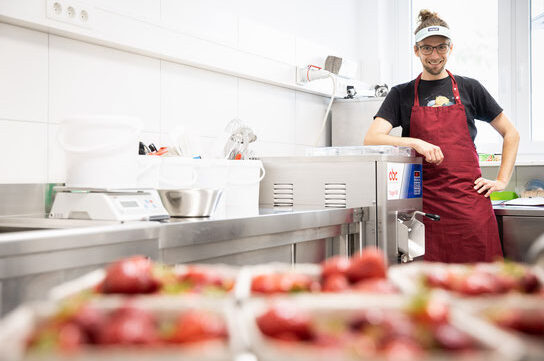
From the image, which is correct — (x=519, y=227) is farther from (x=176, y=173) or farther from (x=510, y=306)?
(x=510, y=306)

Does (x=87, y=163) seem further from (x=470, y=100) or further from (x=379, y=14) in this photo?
(x=379, y=14)

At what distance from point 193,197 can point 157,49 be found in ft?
2.58

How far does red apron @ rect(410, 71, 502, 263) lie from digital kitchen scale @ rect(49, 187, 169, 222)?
150cm

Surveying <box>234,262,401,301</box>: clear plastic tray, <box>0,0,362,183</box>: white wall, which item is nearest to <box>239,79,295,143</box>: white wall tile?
<box>0,0,362,183</box>: white wall

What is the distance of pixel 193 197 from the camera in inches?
71.0

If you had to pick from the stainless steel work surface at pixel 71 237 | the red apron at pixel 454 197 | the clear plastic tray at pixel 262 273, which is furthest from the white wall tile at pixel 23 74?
the red apron at pixel 454 197

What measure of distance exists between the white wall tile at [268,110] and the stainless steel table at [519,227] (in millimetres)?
1177

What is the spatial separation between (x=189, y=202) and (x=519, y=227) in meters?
1.97

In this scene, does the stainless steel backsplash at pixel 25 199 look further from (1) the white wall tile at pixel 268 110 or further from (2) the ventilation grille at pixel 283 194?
(1) the white wall tile at pixel 268 110

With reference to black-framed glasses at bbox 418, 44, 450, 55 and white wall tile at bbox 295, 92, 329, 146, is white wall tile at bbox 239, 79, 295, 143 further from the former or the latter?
black-framed glasses at bbox 418, 44, 450, 55

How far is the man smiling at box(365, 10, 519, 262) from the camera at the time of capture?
2707 millimetres

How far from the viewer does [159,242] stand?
59.2 inches

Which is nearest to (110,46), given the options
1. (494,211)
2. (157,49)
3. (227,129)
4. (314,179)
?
(157,49)

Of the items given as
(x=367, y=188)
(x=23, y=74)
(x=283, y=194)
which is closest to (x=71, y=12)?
(x=23, y=74)
